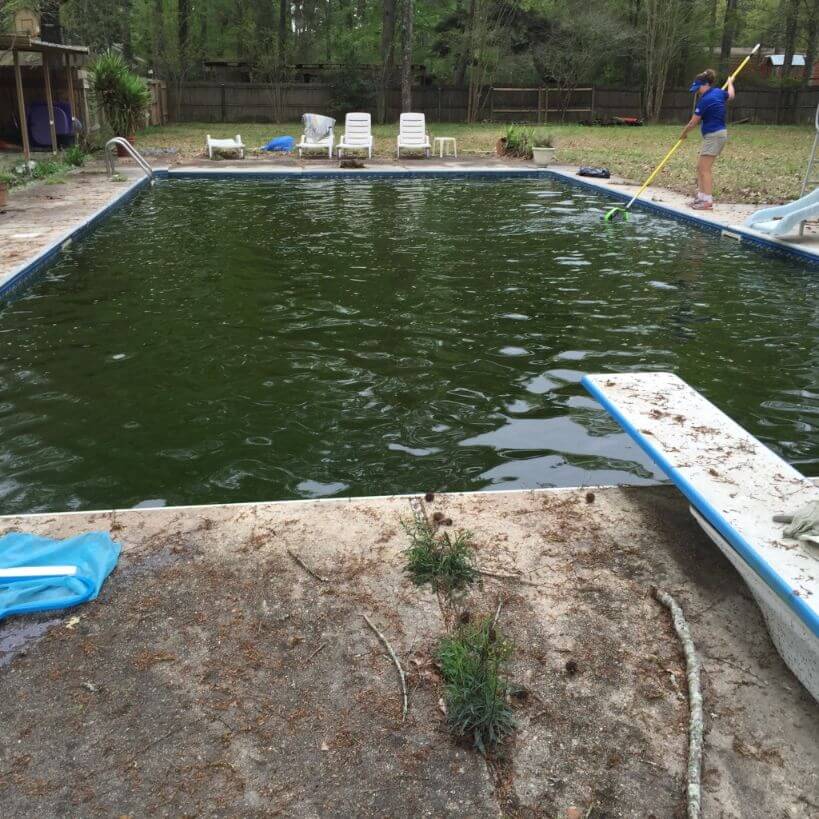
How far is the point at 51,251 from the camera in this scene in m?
7.14

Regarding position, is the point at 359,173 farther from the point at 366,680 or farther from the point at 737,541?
the point at 366,680

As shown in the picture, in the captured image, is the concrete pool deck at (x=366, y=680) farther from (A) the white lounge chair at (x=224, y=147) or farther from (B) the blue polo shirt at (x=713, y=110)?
(A) the white lounge chair at (x=224, y=147)

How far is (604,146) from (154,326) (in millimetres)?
15639

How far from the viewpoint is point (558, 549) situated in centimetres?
261

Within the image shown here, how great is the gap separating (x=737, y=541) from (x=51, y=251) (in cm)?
669

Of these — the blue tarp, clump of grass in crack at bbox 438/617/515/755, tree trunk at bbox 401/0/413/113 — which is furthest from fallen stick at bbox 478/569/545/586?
tree trunk at bbox 401/0/413/113

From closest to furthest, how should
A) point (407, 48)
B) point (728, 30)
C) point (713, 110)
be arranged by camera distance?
point (713, 110), point (407, 48), point (728, 30)

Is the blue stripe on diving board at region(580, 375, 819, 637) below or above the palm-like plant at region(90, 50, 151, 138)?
below

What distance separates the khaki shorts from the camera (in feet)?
30.0

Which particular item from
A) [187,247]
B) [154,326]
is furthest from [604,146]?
[154,326]

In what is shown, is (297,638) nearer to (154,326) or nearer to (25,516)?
(25,516)

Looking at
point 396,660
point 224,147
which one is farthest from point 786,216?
point 224,147

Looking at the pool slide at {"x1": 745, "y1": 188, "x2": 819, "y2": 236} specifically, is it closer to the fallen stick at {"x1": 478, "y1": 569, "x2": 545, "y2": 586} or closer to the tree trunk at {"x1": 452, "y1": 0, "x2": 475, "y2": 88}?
the fallen stick at {"x1": 478, "y1": 569, "x2": 545, "y2": 586}

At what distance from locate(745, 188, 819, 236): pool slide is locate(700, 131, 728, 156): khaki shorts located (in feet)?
4.11
